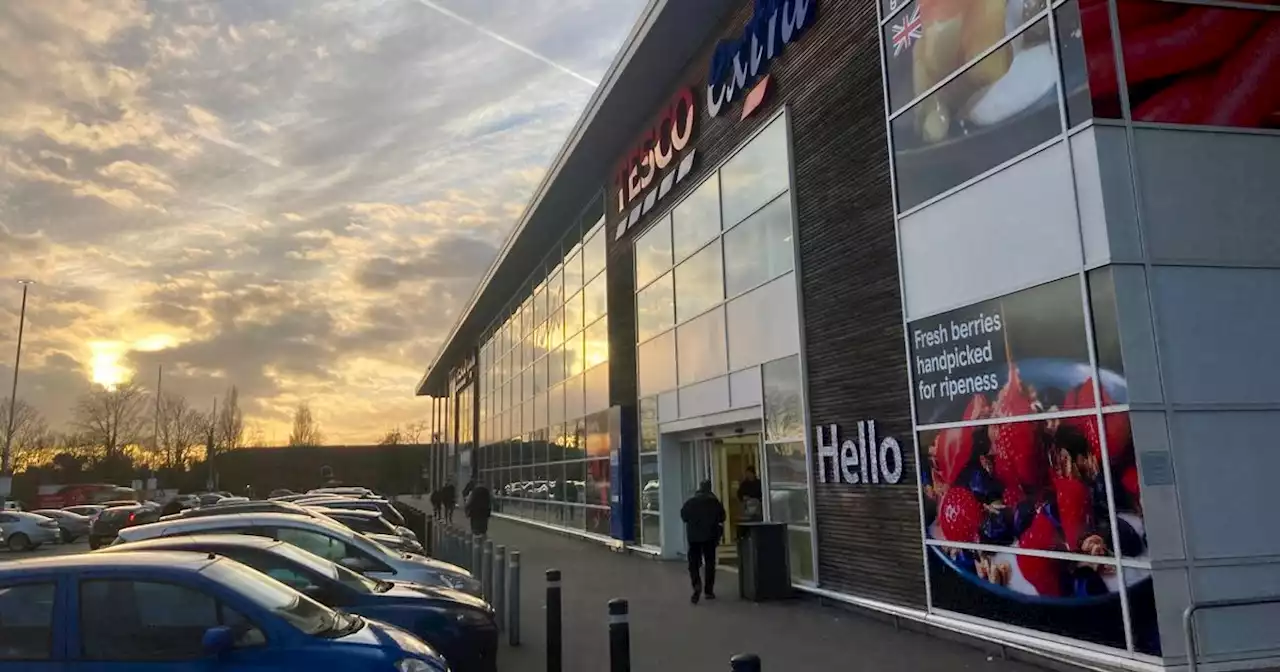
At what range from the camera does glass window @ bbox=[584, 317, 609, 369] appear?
22.8 metres

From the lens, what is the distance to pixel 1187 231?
25.1ft

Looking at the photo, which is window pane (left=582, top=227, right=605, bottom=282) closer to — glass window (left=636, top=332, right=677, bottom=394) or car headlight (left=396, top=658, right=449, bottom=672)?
glass window (left=636, top=332, right=677, bottom=394)

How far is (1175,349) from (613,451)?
14811 millimetres

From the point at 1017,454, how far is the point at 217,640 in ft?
23.0

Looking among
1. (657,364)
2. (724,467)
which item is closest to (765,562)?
(724,467)

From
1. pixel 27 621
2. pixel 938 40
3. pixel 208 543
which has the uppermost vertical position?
pixel 938 40

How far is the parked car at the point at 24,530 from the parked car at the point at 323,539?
79.6 ft

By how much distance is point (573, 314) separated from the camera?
2647cm

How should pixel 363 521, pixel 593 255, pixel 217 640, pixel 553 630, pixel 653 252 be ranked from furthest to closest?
pixel 593 255 → pixel 653 252 → pixel 363 521 → pixel 553 630 → pixel 217 640

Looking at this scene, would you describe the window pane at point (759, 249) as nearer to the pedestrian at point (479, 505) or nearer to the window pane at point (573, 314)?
the pedestrian at point (479, 505)

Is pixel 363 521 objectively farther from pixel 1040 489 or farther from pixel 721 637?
pixel 1040 489

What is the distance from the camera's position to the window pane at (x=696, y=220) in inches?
636

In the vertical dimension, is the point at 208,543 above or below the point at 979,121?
below

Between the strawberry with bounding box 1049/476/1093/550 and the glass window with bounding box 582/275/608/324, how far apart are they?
15593 mm
